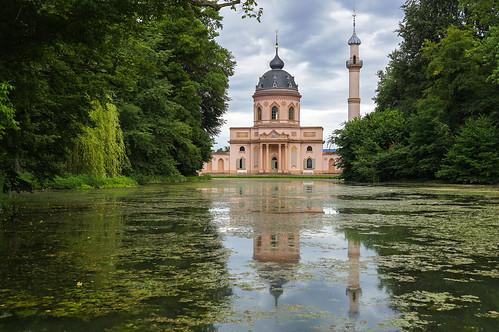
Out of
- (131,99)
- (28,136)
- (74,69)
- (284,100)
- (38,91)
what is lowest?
(28,136)

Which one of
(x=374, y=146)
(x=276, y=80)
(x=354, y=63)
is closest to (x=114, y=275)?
(x=374, y=146)

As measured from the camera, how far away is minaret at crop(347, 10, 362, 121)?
79.9 meters

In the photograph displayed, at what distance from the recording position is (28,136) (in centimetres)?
923

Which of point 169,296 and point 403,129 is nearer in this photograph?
point 169,296

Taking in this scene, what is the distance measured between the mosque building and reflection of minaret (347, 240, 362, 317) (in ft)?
264

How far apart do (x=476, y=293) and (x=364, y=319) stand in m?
1.11

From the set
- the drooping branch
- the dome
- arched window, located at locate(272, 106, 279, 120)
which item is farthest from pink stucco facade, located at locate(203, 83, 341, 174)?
the drooping branch

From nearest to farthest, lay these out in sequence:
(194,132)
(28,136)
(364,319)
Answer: (364,319), (28,136), (194,132)

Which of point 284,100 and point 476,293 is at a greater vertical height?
point 284,100

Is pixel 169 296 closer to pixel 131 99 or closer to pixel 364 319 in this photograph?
pixel 364 319

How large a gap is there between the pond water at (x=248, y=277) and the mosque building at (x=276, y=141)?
7928cm

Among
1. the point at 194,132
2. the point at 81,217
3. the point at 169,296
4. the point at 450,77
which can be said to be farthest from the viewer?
the point at 194,132

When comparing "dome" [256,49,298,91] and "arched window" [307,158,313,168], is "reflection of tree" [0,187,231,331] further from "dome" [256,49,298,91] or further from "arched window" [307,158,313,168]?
"dome" [256,49,298,91]

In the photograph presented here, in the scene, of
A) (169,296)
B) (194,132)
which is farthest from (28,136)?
(194,132)
